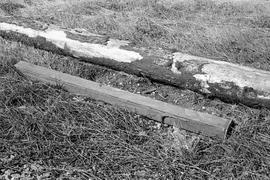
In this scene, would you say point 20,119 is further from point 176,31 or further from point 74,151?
point 176,31

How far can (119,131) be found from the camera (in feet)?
10.0

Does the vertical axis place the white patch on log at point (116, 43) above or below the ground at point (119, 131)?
above

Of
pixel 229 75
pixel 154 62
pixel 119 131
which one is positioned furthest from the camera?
pixel 154 62

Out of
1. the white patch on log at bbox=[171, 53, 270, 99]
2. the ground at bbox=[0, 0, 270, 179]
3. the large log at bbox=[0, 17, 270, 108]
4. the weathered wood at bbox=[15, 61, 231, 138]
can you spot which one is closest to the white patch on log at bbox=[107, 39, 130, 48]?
the large log at bbox=[0, 17, 270, 108]

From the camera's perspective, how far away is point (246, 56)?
14.8 feet

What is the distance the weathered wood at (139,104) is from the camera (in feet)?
10.0

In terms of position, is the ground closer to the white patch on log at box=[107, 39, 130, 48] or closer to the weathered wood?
the weathered wood

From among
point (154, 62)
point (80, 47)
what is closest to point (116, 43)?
point (80, 47)

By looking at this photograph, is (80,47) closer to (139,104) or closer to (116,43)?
(116,43)

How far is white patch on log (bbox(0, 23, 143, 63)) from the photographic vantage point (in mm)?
3869

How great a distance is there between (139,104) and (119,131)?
0.41m

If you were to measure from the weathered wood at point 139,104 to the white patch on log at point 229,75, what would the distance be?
1.42 ft

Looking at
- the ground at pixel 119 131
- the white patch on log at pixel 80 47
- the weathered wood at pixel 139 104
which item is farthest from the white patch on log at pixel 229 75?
the white patch on log at pixel 80 47

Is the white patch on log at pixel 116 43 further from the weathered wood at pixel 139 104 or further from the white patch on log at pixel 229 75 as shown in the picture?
the white patch on log at pixel 229 75
